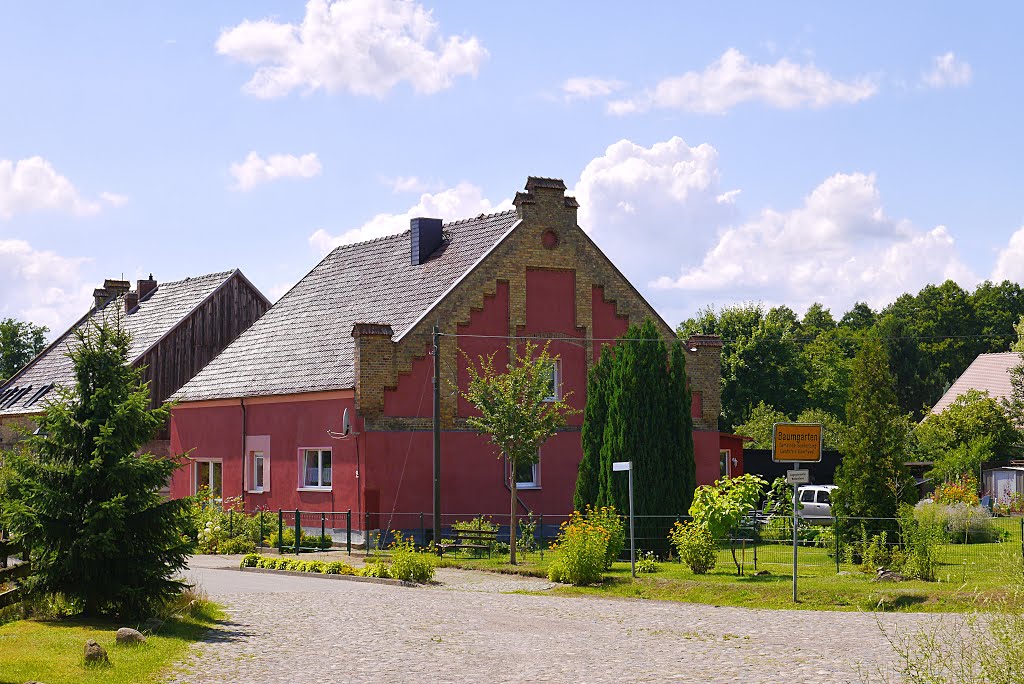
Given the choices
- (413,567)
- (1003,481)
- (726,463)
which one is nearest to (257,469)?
(413,567)

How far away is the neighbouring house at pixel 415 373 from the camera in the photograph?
34156mm

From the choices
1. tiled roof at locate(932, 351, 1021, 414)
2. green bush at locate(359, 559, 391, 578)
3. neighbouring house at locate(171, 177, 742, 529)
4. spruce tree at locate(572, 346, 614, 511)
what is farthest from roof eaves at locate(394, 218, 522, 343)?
tiled roof at locate(932, 351, 1021, 414)

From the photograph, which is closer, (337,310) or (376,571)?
(376,571)

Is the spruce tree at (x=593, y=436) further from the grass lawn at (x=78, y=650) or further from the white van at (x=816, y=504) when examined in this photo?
the grass lawn at (x=78, y=650)

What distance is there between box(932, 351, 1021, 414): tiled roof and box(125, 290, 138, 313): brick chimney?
1639 inches

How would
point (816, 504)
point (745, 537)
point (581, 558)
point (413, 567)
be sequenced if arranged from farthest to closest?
point (816, 504) → point (745, 537) → point (413, 567) → point (581, 558)

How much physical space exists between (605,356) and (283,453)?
10.9 meters

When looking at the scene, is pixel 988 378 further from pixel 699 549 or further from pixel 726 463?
pixel 699 549

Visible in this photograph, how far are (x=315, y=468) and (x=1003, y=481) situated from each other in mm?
27988

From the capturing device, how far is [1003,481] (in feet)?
160

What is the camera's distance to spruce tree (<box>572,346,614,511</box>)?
102ft

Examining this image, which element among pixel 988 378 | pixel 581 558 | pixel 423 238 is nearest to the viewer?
pixel 581 558

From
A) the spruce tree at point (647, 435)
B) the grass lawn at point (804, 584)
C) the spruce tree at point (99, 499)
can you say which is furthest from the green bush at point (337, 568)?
the spruce tree at point (99, 499)

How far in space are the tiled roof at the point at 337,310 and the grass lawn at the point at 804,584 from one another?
10.7 metres
